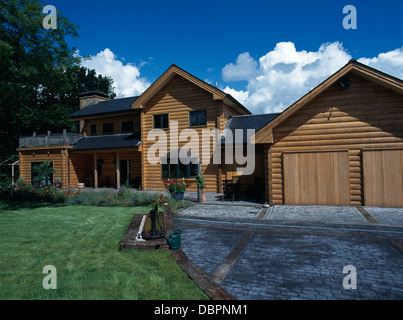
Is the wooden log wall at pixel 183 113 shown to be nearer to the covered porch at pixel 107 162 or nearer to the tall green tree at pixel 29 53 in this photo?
the covered porch at pixel 107 162

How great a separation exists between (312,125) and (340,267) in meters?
8.24

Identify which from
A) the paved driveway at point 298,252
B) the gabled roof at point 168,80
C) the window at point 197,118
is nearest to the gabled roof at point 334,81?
the paved driveway at point 298,252

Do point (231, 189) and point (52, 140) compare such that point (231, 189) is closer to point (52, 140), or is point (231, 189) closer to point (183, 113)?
point (183, 113)

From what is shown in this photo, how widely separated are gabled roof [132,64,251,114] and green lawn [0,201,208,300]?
10963 mm

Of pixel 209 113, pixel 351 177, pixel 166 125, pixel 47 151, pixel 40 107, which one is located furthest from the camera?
pixel 40 107

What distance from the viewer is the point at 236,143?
15.8m

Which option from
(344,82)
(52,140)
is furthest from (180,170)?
(52,140)

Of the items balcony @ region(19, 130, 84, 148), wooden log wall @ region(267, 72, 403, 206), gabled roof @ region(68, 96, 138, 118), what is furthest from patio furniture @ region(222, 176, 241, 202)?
balcony @ region(19, 130, 84, 148)

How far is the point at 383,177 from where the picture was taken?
11.5m

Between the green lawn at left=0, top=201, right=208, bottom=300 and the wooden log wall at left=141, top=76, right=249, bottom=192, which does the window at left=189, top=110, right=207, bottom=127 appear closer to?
the wooden log wall at left=141, top=76, right=249, bottom=192

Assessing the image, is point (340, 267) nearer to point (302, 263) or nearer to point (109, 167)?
point (302, 263)

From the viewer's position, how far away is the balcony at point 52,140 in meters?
23.7

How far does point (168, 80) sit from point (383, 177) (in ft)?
47.9
